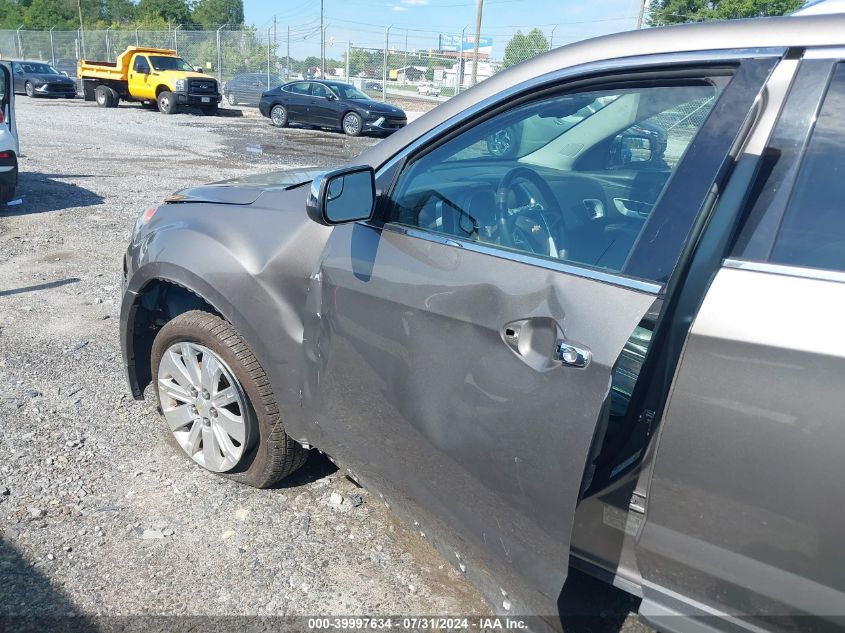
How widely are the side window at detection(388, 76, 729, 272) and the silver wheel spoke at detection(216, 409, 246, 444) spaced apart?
1158 millimetres

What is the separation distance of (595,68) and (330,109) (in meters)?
18.8

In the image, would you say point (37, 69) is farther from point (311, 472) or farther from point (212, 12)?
point (212, 12)

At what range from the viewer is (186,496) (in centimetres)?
301

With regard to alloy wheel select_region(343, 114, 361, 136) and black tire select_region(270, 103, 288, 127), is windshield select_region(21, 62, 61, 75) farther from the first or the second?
alloy wheel select_region(343, 114, 361, 136)

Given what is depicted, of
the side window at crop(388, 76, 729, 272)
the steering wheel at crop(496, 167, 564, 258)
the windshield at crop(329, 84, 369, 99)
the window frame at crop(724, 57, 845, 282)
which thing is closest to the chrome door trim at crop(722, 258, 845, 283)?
the window frame at crop(724, 57, 845, 282)

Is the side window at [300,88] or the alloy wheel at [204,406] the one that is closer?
the alloy wheel at [204,406]

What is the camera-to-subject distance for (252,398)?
276 cm

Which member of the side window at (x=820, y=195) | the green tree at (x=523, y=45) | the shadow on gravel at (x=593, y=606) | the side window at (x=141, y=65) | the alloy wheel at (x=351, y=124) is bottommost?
the shadow on gravel at (x=593, y=606)

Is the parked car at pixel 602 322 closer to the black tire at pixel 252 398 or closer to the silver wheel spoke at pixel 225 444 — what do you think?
the black tire at pixel 252 398

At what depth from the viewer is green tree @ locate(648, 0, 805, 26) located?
16.9 metres

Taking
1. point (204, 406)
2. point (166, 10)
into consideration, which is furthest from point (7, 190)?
point (166, 10)

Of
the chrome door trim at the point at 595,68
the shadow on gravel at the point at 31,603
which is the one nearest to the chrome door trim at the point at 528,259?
the chrome door trim at the point at 595,68

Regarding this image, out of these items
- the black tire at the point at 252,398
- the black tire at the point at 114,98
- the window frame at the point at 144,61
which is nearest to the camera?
the black tire at the point at 252,398

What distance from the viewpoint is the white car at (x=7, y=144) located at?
7684mm
